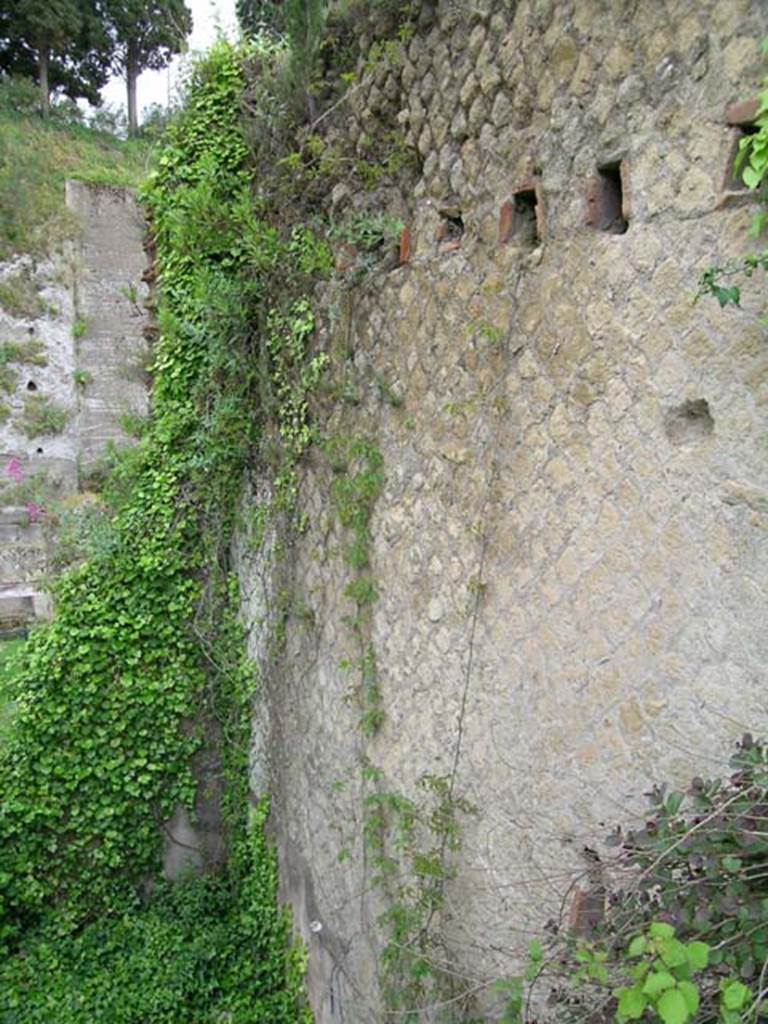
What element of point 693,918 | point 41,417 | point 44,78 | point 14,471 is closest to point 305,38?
point 693,918

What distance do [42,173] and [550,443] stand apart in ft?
55.0

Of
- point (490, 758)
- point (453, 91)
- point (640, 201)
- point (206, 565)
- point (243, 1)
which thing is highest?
point (243, 1)

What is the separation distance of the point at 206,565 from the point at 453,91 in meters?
3.41

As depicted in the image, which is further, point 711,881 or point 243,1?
point 243,1

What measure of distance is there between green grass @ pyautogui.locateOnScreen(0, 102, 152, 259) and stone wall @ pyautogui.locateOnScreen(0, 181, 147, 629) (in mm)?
301

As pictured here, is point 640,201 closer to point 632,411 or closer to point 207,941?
point 632,411

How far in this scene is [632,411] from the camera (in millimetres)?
2336

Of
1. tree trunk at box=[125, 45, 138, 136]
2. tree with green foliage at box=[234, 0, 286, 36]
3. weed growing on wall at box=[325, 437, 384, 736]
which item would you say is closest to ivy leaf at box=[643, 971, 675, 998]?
weed growing on wall at box=[325, 437, 384, 736]

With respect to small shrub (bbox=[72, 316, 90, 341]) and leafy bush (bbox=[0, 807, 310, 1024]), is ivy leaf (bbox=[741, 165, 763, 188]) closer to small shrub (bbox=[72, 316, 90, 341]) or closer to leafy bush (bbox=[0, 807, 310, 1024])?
leafy bush (bbox=[0, 807, 310, 1024])

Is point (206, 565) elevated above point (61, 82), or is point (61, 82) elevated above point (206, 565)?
point (61, 82)

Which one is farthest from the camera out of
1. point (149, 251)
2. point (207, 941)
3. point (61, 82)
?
point (61, 82)

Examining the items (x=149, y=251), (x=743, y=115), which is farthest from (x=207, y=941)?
(x=743, y=115)

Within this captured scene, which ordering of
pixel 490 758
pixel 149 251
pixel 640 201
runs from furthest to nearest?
1. pixel 149 251
2. pixel 490 758
3. pixel 640 201

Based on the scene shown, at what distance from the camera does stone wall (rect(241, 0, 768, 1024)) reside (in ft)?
6.87
